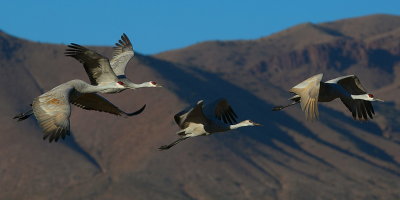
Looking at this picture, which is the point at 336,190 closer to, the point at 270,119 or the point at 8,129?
the point at 270,119

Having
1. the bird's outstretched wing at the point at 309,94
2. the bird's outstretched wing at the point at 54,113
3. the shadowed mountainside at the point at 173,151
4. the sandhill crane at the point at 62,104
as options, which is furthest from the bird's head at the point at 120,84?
the shadowed mountainside at the point at 173,151

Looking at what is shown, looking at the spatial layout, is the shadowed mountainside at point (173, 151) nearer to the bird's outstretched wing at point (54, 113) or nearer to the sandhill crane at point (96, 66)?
the sandhill crane at point (96, 66)

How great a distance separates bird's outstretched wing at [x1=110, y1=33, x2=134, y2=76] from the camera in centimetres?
3456

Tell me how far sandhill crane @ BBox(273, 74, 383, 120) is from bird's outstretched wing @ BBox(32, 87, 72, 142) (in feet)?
21.8

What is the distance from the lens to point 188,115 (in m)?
27.7

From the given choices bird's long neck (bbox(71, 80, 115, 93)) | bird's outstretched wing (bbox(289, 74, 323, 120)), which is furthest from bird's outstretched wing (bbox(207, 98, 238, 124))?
bird's long neck (bbox(71, 80, 115, 93))

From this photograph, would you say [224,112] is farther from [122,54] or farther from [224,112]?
[122,54]

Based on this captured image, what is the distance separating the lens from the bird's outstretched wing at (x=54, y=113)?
77.3 ft

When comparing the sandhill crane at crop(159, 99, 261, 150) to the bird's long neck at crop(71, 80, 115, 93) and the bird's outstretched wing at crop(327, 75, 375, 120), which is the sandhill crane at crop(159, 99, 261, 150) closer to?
the bird's long neck at crop(71, 80, 115, 93)

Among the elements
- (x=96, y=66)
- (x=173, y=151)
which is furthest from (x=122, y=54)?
(x=173, y=151)

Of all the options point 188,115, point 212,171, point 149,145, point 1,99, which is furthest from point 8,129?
point 188,115

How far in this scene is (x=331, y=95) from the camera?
29.7 metres

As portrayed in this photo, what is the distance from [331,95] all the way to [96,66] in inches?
298

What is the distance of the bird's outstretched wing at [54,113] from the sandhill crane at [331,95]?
665 cm
